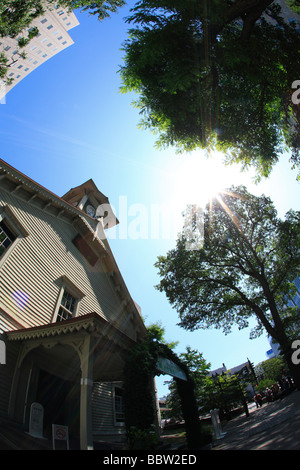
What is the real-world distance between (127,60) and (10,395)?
42.0 ft

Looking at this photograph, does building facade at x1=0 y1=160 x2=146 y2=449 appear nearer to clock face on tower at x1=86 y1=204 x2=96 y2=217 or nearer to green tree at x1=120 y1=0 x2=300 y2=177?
clock face on tower at x1=86 y1=204 x2=96 y2=217

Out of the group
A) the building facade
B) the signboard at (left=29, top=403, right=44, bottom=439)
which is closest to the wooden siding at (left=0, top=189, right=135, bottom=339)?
the building facade

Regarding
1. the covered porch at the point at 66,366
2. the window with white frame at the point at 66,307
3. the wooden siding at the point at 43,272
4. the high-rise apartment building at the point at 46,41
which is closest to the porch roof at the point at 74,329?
the covered porch at the point at 66,366

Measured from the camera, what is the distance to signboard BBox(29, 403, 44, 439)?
18.3ft

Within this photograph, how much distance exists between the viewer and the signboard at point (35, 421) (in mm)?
5582

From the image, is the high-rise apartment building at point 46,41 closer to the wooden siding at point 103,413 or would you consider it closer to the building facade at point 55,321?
the building facade at point 55,321

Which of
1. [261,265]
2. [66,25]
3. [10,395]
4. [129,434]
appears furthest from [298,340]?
[66,25]

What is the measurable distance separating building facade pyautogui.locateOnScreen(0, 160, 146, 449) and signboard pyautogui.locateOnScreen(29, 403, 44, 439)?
0.51 metres

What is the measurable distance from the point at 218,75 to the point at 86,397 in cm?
1207

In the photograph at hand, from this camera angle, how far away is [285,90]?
9648mm

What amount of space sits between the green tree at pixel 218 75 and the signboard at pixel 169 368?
31.1 ft

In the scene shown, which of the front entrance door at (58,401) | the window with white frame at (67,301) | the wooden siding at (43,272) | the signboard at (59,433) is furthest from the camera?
the window with white frame at (67,301)

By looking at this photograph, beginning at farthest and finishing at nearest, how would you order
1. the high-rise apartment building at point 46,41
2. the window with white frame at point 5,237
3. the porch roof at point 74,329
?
the high-rise apartment building at point 46,41 → the window with white frame at point 5,237 → the porch roof at point 74,329

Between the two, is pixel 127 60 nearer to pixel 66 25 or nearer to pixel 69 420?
pixel 69 420
